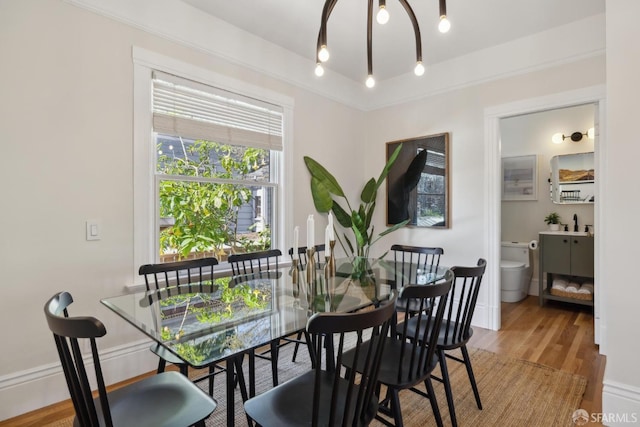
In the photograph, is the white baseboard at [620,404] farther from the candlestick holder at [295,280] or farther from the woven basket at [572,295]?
the woven basket at [572,295]

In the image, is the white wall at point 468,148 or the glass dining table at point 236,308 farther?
the white wall at point 468,148

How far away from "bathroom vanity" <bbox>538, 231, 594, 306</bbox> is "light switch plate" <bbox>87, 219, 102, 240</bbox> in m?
4.64

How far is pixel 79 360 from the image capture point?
3.59 feet

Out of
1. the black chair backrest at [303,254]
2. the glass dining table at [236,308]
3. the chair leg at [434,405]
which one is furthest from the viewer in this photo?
the black chair backrest at [303,254]

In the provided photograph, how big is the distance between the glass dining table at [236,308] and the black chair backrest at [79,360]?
235mm

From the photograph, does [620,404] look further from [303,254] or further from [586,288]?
[586,288]

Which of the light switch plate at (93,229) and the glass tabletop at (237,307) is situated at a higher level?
the light switch plate at (93,229)

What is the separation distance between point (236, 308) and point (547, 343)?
2.93 meters

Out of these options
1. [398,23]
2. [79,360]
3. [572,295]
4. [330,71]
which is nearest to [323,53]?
[398,23]

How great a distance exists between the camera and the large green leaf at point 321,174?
3674 mm

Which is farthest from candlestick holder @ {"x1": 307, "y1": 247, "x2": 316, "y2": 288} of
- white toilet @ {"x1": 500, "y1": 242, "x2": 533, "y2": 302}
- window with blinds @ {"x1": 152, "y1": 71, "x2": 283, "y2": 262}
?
white toilet @ {"x1": 500, "y1": 242, "x2": 533, "y2": 302}

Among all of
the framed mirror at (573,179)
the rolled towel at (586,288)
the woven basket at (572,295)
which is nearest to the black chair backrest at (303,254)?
the woven basket at (572,295)

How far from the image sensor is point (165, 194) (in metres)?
2.71

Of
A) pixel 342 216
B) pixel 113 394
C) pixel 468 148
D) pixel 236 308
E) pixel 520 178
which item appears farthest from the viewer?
pixel 520 178
